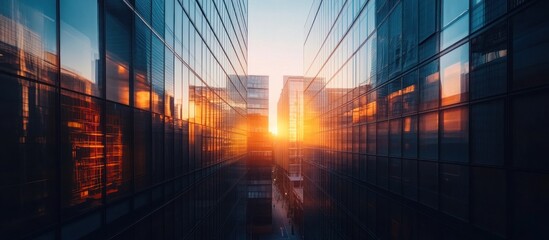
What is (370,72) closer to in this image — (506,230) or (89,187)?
(506,230)

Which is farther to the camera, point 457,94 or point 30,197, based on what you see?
point 457,94

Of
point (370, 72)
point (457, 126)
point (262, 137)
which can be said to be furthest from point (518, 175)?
point (262, 137)

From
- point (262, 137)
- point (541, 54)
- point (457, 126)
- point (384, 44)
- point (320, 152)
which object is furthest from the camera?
point (262, 137)

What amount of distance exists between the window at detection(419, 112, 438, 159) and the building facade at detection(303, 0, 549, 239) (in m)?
0.04

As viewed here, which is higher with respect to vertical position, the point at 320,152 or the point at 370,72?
the point at 370,72

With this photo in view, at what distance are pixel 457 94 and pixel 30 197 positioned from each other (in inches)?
406

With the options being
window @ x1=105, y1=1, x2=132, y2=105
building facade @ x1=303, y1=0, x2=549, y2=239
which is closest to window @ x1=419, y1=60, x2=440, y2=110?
building facade @ x1=303, y1=0, x2=549, y2=239

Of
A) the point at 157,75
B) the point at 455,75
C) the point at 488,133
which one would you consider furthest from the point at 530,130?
the point at 157,75

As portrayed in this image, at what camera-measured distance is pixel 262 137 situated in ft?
178

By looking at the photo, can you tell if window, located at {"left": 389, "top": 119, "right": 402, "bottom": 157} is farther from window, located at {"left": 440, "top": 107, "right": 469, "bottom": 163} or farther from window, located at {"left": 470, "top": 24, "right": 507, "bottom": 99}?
window, located at {"left": 470, "top": 24, "right": 507, "bottom": 99}

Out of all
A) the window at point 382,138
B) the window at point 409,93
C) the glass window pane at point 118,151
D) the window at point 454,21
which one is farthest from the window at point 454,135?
the glass window pane at point 118,151

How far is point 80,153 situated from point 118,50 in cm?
302

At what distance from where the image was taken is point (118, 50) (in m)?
8.22

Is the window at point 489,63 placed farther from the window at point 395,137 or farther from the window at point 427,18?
the window at point 395,137
